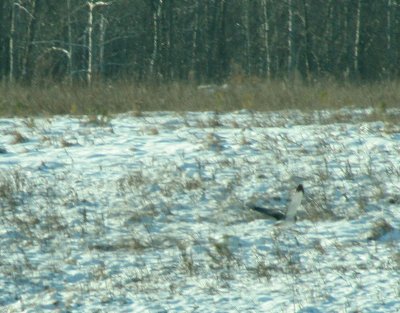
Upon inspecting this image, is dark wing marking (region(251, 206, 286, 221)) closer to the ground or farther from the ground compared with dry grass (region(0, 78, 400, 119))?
closer to the ground

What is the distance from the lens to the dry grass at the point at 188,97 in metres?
13.1

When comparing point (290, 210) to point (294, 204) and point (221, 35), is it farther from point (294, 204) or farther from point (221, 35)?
point (221, 35)

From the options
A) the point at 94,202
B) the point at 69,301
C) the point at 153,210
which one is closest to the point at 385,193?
the point at 153,210

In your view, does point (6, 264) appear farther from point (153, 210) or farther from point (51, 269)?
point (153, 210)

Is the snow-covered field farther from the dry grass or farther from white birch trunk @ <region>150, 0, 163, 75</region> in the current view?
white birch trunk @ <region>150, 0, 163, 75</region>

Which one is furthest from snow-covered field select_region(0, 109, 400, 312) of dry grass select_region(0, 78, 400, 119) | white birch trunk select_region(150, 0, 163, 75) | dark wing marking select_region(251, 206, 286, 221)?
white birch trunk select_region(150, 0, 163, 75)

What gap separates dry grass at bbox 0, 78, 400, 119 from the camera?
13.1 meters

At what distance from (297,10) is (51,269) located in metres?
23.9

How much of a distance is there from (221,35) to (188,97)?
17.5 m

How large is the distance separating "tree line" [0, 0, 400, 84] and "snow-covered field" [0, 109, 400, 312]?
18.8m

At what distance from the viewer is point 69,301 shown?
6.29 metres

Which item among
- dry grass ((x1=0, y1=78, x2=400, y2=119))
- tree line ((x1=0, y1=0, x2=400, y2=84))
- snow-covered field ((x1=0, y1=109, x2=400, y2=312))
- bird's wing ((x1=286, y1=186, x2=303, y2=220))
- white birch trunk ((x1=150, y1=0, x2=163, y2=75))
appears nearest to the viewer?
snow-covered field ((x1=0, y1=109, x2=400, y2=312))

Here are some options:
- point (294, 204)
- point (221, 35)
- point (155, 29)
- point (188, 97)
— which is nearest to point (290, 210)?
point (294, 204)

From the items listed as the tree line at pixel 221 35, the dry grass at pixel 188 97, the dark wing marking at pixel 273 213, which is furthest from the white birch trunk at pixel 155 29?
the dark wing marking at pixel 273 213
